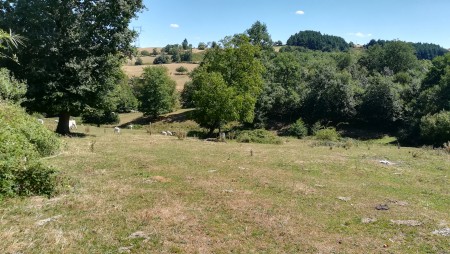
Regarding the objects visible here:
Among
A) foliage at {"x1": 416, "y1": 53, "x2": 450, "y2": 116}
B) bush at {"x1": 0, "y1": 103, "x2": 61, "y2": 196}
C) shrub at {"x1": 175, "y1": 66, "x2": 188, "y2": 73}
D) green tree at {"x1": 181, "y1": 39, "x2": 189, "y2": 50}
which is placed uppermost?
green tree at {"x1": 181, "y1": 39, "x2": 189, "y2": 50}

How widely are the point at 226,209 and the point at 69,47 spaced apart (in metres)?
22.2

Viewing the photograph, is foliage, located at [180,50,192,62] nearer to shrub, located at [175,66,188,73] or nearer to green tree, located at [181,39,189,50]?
shrub, located at [175,66,188,73]

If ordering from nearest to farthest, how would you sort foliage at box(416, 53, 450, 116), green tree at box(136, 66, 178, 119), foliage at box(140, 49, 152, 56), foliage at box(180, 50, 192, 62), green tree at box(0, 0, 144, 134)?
1. green tree at box(0, 0, 144, 134)
2. foliage at box(416, 53, 450, 116)
3. green tree at box(136, 66, 178, 119)
4. foliage at box(180, 50, 192, 62)
5. foliage at box(140, 49, 152, 56)

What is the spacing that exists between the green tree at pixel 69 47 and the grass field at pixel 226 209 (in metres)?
8.41

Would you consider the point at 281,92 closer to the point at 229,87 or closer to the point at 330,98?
the point at 330,98

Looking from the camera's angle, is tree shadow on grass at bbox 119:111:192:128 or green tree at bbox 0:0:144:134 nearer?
green tree at bbox 0:0:144:134

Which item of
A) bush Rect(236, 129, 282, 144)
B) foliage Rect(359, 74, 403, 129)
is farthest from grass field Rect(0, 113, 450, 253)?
foliage Rect(359, 74, 403, 129)

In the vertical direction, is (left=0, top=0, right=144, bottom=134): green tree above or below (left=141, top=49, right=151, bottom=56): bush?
below

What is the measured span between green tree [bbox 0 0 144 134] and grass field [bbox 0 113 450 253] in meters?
8.41

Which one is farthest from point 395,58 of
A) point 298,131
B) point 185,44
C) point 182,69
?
point 185,44

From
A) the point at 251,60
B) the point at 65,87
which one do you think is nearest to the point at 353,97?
the point at 251,60

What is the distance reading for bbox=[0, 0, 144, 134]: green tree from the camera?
90.1 ft

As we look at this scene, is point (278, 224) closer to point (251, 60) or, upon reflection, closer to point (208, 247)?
point (208, 247)

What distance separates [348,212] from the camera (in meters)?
13.1
